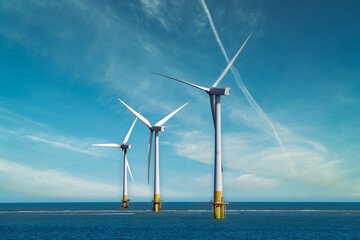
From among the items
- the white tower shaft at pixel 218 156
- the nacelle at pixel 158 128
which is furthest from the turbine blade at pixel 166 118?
the white tower shaft at pixel 218 156

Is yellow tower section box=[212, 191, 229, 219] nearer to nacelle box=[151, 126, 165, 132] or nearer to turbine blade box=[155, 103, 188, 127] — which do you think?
turbine blade box=[155, 103, 188, 127]

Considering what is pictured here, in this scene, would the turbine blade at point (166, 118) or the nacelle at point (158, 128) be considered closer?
the turbine blade at point (166, 118)

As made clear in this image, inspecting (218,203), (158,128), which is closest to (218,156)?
(218,203)

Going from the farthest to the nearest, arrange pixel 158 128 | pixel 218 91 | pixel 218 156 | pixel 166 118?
pixel 158 128 → pixel 166 118 → pixel 218 91 → pixel 218 156

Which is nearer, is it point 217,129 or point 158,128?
point 217,129

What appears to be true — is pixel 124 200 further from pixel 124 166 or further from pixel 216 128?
pixel 216 128

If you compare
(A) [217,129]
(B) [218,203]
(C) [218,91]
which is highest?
(C) [218,91]

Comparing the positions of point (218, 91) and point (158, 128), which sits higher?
point (218, 91)

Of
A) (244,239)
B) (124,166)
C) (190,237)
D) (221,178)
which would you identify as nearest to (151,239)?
(190,237)

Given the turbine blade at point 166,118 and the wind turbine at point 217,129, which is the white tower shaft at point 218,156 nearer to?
the wind turbine at point 217,129

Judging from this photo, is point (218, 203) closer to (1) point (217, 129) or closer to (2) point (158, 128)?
(1) point (217, 129)

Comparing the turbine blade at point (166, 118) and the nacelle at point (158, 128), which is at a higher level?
the turbine blade at point (166, 118)

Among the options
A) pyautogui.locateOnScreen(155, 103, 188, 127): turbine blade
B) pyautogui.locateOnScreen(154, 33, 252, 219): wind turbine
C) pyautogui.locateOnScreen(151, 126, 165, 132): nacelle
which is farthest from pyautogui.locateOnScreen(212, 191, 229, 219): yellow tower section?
pyautogui.locateOnScreen(151, 126, 165, 132): nacelle

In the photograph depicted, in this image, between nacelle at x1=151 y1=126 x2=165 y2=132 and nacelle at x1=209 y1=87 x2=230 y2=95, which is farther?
nacelle at x1=151 y1=126 x2=165 y2=132
